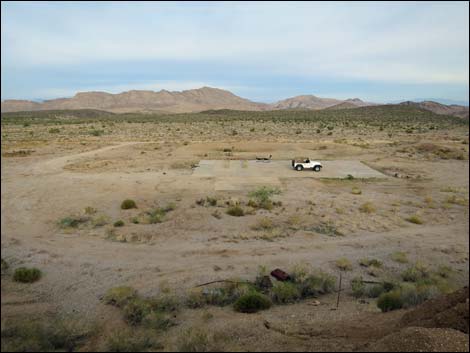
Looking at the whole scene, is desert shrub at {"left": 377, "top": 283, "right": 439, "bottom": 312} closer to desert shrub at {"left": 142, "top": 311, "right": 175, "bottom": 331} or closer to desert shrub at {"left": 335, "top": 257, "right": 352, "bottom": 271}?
desert shrub at {"left": 335, "top": 257, "right": 352, "bottom": 271}

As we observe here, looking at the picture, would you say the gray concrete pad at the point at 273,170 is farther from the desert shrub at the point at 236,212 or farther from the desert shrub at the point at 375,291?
the desert shrub at the point at 375,291

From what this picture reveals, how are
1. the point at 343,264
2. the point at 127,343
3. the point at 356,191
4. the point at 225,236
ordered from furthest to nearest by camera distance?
1. the point at 356,191
2. the point at 225,236
3. the point at 343,264
4. the point at 127,343

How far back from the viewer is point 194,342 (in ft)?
20.5

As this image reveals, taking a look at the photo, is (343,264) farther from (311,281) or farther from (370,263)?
(311,281)

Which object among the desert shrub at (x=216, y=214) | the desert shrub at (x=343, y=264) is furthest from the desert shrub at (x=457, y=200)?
the desert shrub at (x=216, y=214)

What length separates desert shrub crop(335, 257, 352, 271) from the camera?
1157 cm

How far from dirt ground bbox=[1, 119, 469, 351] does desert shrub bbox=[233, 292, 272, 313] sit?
1.11 ft

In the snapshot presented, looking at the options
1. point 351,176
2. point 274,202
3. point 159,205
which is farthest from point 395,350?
point 351,176

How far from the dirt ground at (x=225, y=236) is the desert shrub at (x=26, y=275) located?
28 centimetres

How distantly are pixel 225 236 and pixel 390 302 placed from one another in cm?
733

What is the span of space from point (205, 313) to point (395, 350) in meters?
4.33

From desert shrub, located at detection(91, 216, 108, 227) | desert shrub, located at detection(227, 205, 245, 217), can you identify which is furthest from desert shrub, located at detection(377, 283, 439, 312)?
desert shrub, located at detection(91, 216, 108, 227)

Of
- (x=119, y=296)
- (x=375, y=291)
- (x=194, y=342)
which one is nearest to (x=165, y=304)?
(x=119, y=296)

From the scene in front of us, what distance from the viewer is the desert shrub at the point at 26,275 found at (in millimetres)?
10203
